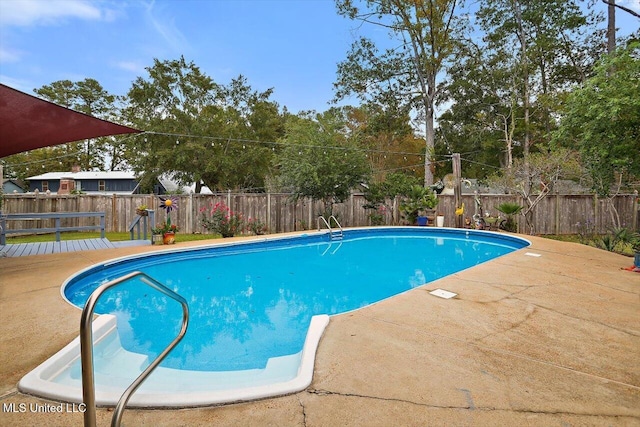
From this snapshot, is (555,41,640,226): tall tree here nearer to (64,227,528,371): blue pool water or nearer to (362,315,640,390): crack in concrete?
(64,227,528,371): blue pool water

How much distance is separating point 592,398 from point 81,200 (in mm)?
14906

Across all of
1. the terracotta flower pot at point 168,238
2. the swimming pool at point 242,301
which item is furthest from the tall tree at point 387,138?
the terracotta flower pot at point 168,238

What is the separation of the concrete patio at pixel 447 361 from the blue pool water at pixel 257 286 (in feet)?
2.50

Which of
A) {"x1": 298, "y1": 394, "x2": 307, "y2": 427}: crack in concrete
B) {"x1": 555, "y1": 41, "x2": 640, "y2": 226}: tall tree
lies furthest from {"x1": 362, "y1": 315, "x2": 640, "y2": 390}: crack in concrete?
{"x1": 555, "y1": 41, "x2": 640, "y2": 226}: tall tree

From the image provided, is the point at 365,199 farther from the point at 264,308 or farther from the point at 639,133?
the point at 264,308

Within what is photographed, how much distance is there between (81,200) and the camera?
1263 centimetres

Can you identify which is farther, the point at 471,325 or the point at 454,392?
the point at 471,325

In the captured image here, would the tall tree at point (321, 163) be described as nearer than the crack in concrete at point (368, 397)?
No

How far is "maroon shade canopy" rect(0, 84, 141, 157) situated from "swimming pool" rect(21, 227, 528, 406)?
7.60 feet

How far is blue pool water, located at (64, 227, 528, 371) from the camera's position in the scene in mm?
3500

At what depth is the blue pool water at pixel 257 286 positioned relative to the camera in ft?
11.5

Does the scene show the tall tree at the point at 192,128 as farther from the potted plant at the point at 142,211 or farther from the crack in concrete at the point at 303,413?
the crack in concrete at the point at 303,413

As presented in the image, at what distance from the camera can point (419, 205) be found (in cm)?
1286

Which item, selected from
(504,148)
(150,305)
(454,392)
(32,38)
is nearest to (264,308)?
(150,305)
